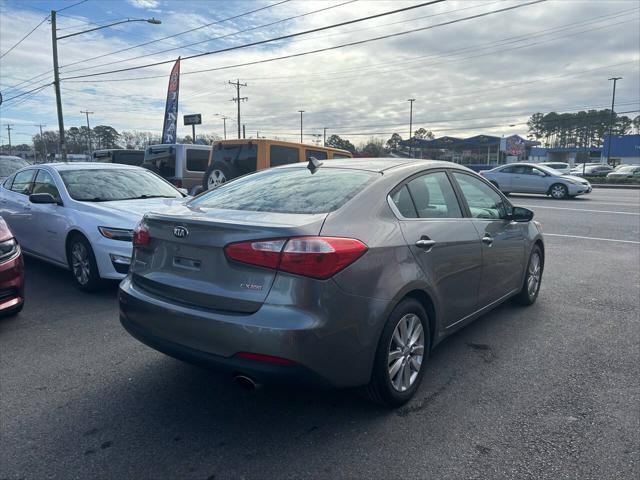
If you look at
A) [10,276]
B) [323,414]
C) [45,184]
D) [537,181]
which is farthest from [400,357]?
[537,181]

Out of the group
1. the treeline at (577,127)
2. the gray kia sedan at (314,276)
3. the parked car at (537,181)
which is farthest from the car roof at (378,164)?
the treeline at (577,127)

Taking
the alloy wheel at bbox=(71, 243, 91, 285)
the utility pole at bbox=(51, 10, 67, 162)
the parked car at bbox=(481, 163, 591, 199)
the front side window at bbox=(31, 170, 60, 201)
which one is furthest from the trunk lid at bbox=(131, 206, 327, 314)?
the utility pole at bbox=(51, 10, 67, 162)

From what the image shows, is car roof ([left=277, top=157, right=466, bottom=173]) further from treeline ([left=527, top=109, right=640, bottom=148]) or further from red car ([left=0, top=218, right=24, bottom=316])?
Result: treeline ([left=527, top=109, right=640, bottom=148])

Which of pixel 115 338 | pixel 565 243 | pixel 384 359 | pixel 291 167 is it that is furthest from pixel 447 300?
pixel 565 243

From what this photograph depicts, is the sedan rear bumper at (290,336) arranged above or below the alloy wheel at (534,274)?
above

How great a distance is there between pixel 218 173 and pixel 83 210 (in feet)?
16.1

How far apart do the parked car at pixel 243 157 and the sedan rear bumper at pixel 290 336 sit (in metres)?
7.74

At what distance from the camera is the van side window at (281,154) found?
1060cm

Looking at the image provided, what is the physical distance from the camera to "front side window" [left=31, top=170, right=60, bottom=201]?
6.35m

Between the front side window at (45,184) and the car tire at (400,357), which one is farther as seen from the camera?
the front side window at (45,184)

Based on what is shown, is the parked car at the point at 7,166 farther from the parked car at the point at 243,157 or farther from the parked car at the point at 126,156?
the parked car at the point at 243,157

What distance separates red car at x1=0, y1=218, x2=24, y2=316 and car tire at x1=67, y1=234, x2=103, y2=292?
3.05 feet

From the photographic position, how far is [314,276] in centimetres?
256

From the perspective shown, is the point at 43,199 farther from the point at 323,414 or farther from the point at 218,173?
the point at 218,173
